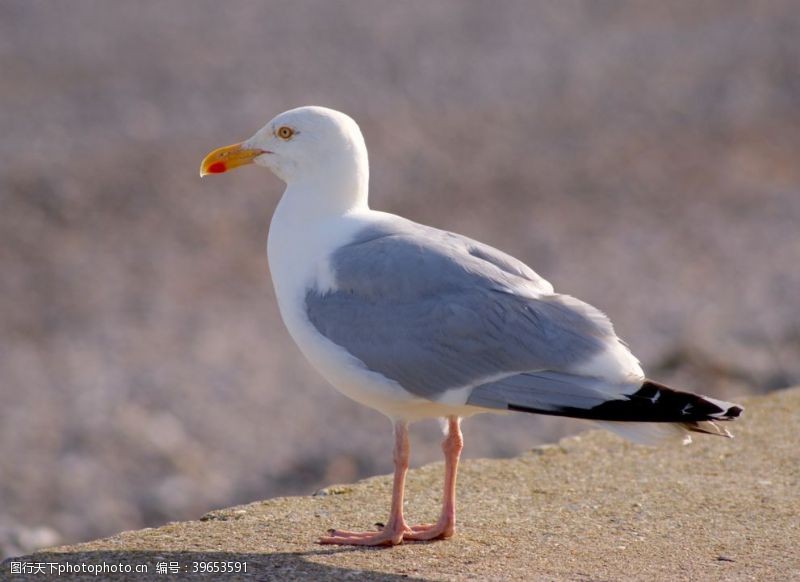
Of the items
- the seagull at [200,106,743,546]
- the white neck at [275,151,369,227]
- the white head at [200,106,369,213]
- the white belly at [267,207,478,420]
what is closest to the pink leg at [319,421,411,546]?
the seagull at [200,106,743,546]

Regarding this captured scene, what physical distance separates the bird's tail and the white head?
1.23 metres

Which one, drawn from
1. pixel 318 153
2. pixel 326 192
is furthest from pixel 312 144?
pixel 326 192

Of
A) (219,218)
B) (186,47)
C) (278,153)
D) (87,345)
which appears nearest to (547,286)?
(278,153)

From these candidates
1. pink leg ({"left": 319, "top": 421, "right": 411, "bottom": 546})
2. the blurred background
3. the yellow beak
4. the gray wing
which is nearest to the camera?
the gray wing

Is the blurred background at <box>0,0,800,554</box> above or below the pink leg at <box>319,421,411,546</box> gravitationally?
above

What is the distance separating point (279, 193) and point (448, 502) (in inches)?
432

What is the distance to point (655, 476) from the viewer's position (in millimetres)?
6445

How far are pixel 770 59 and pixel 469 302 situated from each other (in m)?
17.6

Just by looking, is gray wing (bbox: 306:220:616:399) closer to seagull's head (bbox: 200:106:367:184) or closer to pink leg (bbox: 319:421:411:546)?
pink leg (bbox: 319:421:411:546)

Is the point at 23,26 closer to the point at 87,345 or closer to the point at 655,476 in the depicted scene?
the point at 87,345

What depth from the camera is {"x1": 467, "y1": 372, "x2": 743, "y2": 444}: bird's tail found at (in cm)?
488

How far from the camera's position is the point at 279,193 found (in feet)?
53.1

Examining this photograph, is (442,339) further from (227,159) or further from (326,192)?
(227,159)

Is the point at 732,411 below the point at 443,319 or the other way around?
below
